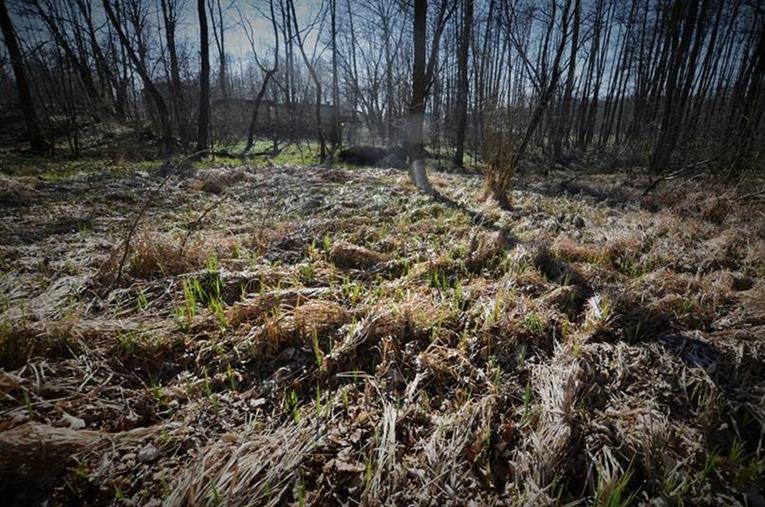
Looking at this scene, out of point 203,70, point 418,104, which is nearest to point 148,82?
point 203,70

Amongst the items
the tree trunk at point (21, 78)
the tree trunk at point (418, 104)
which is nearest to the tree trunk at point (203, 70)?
the tree trunk at point (21, 78)

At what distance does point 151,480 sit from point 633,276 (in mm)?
3452

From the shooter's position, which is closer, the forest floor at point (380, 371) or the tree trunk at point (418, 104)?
the forest floor at point (380, 371)

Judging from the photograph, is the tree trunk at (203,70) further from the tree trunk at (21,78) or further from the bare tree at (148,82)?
the tree trunk at (21,78)

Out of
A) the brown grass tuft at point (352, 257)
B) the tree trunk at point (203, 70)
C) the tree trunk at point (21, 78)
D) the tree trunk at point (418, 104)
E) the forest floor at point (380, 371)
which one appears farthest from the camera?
the tree trunk at point (203, 70)

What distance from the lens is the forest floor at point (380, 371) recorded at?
1108 mm

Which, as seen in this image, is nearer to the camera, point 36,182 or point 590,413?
point 590,413

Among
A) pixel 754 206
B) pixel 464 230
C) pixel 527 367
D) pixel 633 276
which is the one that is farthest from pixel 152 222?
pixel 754 206

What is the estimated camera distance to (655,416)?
1.31 metres

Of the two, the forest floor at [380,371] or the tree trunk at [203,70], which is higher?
the tree trunk at [203,70]

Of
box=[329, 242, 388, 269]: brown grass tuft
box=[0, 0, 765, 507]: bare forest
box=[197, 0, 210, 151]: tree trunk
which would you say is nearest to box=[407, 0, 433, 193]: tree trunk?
box=[0, 0, 765, 507]: bare forest

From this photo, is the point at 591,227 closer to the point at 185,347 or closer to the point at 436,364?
the point at 436,364

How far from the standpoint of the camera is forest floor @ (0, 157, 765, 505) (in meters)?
1.11

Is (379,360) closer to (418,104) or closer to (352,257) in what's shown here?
(352,257)
